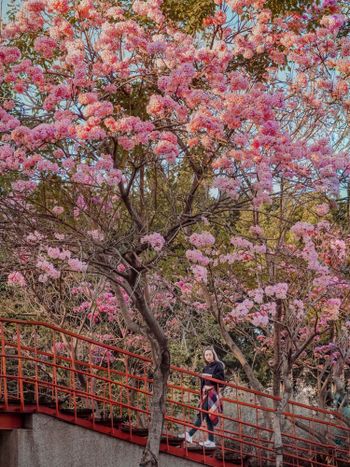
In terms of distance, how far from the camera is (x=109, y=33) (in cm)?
1112

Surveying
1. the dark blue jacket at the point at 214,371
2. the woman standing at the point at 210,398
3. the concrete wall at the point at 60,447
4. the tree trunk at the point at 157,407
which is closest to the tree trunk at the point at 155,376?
the tree trunk at the point at 157,407

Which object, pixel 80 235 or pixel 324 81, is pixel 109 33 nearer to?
pixel 80 235

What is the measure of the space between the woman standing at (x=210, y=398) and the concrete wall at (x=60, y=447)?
1309 millimetres

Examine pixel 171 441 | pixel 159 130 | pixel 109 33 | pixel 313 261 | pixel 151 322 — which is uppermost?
pixel 109 33

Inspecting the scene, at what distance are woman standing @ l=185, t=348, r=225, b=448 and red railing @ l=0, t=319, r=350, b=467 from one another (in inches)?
5.6

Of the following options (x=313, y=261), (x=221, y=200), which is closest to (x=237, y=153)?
(x=221, y=200)

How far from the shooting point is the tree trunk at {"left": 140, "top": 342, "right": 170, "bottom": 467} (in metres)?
11.7

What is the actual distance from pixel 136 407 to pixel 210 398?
190 cm

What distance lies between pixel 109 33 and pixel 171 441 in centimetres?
593

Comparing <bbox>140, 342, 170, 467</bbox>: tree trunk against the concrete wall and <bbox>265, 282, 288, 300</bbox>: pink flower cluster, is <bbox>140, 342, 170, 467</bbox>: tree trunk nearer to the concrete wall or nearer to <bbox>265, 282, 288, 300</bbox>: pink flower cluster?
the concrete wall

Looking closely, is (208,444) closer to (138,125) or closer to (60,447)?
(60,447)

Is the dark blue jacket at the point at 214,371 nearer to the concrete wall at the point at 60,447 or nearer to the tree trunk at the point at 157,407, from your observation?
the concrete wall at the point at 60,447

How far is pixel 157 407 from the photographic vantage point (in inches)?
468

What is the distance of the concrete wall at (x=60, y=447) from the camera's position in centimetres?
→ 1149
